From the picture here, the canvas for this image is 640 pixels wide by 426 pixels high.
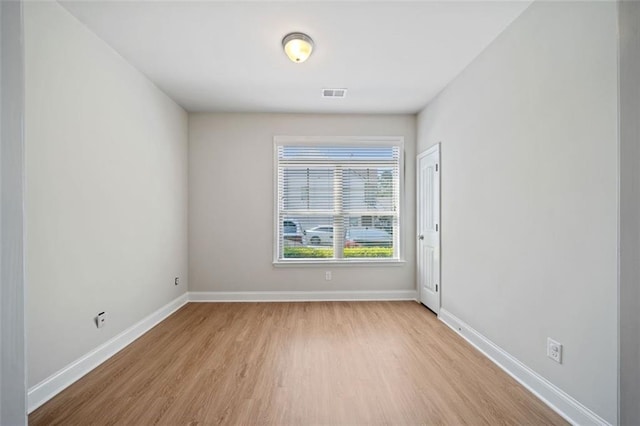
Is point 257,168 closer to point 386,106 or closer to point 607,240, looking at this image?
point 386,106

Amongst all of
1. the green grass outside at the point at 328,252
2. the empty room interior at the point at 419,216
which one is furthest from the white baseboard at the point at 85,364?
the green grass outside at the point at 328,252

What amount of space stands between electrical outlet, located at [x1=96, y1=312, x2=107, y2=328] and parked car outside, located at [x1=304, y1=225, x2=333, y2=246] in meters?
2.52

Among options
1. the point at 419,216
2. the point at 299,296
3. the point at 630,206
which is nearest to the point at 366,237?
the point at 419,216

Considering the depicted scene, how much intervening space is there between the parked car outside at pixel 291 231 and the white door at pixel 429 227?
5.70 ft

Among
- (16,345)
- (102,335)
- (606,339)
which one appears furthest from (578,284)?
(102,335)

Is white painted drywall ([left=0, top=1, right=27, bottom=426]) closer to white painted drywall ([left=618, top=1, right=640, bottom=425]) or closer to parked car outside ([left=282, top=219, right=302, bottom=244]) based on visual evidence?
white painted drywall ([left=618, top=1, right=640, bottom=425])

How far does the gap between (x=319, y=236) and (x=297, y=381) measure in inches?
94.4

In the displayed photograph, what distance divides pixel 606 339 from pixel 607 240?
1.73 feet

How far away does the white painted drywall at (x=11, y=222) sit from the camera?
2.12 ft

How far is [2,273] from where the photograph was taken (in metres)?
0.65

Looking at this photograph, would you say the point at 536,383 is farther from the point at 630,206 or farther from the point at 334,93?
the point at 334,93

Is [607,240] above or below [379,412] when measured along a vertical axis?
above

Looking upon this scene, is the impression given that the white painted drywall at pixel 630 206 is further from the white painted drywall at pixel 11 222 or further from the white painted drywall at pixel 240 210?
the white painted drywall at pixel 240 210

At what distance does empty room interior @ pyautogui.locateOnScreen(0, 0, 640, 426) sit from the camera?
157 centimetres
